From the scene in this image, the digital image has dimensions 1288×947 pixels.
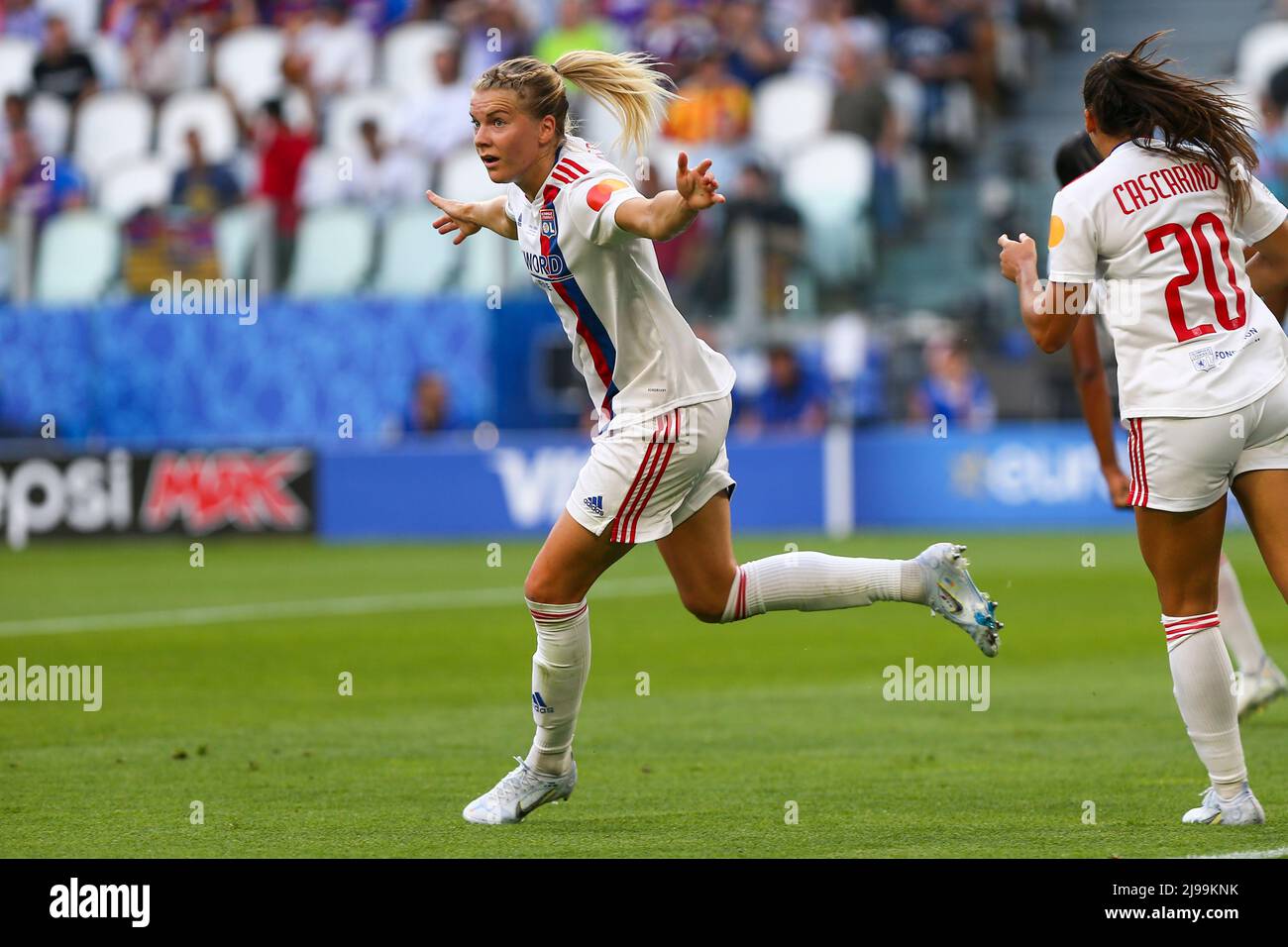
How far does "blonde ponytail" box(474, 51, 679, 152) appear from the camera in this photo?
684 cm

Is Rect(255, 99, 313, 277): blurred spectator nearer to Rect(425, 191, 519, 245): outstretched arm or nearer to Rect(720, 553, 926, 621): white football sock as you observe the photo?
Rect(425, 191, 519, 245): outstretched arm

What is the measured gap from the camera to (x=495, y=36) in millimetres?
21297

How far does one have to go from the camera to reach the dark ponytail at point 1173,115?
20.8 feet

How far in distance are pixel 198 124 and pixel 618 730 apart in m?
17.4

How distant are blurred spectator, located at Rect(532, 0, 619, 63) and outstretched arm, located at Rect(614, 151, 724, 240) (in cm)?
1703

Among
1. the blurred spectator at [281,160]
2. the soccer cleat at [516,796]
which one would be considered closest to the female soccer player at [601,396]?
the soccer cleat at [516,796]

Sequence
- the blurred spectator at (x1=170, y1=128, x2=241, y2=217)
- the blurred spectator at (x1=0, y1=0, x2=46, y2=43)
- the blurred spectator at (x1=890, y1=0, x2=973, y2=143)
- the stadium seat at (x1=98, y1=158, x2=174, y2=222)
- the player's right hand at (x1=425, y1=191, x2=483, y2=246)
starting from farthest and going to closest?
the blurred spectator at (x1=0, y1=0, x2=46, y2=43), the stadium seat at (x1=98, y1=158, x2=174, y2=222), the blurred spectator at (x1=170, y1=128, x2=241, y2=217), the blurred spectator at (x1=890, y1=0, x2=973, y2=143), the player's right hand at (x1=425, y1=191, x2=483, y2=246)

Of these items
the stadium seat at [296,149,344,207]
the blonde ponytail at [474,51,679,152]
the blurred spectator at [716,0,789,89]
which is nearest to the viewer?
the blonde ponytail at [474,51,679,152]

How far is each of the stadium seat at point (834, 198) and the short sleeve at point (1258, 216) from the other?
1392 cm

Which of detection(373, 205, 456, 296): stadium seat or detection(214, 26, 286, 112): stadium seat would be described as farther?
detection(214, 26, 286, 112): stadium seat

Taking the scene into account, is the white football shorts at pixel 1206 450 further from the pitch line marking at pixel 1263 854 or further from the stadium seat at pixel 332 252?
the stadium seat at pixel 332 252

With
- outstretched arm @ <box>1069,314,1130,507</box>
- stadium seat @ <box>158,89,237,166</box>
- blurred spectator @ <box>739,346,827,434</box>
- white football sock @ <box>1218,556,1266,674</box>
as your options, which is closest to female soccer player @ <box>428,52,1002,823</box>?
outstretched arm @ <box>1069,314,1130,507</box>
